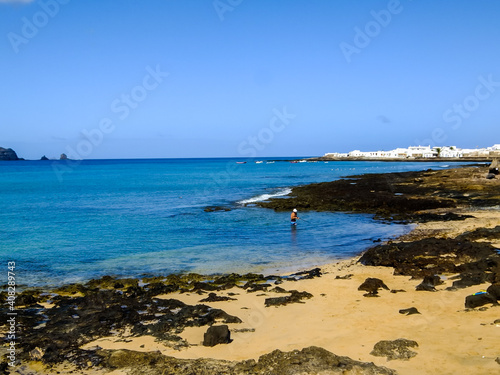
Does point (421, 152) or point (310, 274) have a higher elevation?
point (421, 152)

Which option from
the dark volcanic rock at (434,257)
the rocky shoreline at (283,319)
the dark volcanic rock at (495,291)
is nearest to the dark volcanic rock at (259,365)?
the rocky shoreline at (283,319)

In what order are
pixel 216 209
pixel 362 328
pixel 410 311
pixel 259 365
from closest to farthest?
pixel 259 365
pixel 362 328
pixel 410 311
pixel 216 209

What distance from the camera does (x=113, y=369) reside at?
848 cm

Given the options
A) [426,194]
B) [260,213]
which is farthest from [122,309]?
[426,194]

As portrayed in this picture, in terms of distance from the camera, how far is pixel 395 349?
28.7 ft

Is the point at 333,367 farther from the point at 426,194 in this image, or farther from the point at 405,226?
the point at 426,194

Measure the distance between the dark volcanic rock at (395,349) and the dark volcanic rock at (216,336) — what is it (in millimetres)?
3217

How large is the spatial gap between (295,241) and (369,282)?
10281 mm

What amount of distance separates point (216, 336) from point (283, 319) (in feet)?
8.16

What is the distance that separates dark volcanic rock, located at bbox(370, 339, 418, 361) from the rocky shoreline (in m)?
0.02

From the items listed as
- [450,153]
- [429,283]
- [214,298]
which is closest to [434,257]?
[429,283]

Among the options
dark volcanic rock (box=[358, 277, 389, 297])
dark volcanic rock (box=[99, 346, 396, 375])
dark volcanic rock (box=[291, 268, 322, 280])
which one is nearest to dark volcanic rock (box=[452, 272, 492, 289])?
dark volcanic rock (box=[358, 277, 389, 297])

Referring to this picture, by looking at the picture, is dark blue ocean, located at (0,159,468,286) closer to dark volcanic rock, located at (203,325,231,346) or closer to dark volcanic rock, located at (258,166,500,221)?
dark volcanic rock, located at (258,166,500,221)

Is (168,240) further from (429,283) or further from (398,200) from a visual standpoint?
(398,200)
